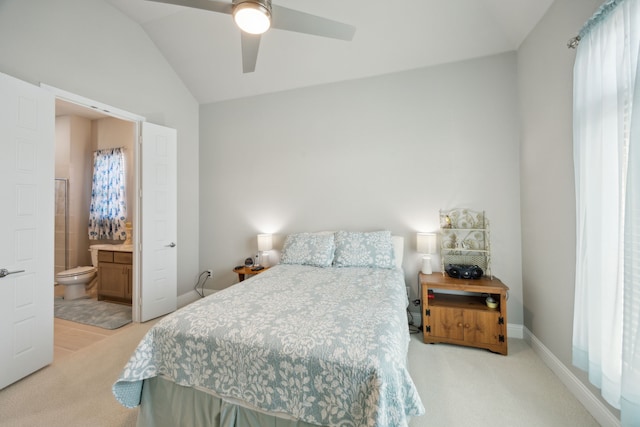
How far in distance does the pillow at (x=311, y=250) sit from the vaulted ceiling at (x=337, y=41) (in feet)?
6.58

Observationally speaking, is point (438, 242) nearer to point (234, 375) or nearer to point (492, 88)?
point (492, 88)

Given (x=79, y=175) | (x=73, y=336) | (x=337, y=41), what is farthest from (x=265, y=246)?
(x=79, y=175)

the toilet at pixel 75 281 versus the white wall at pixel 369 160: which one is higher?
the white wall at pixel 369 160

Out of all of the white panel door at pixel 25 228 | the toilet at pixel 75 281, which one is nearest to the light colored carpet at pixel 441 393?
the white panel door at pixel 25 228

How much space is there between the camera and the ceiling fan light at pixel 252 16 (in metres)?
1.40

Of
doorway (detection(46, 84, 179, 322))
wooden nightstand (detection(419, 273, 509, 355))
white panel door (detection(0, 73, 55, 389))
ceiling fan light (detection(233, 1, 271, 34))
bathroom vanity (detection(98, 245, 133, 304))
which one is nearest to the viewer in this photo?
ceiling fan light (detection(233, 1, 271, 34))

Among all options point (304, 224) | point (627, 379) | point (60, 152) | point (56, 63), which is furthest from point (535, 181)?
point (60, 152)

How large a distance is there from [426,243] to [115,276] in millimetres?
4176

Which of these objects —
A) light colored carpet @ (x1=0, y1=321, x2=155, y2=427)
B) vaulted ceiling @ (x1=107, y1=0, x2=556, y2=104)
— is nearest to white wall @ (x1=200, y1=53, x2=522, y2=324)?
vaulted ceiling @ (x1=107, y1=0, x2=556, y2=104)

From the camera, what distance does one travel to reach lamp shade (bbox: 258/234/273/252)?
3320 millimetres

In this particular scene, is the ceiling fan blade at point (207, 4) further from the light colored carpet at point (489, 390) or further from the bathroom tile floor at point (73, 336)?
the bathroom tile floor at point (73, 336)

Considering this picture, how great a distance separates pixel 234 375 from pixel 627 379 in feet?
5.79

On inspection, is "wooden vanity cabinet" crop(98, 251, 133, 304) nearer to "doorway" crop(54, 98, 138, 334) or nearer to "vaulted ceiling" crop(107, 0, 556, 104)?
"doorway" crop(54, 98, 138, 334)

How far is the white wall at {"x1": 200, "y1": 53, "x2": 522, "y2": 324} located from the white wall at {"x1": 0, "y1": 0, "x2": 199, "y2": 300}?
25cm
